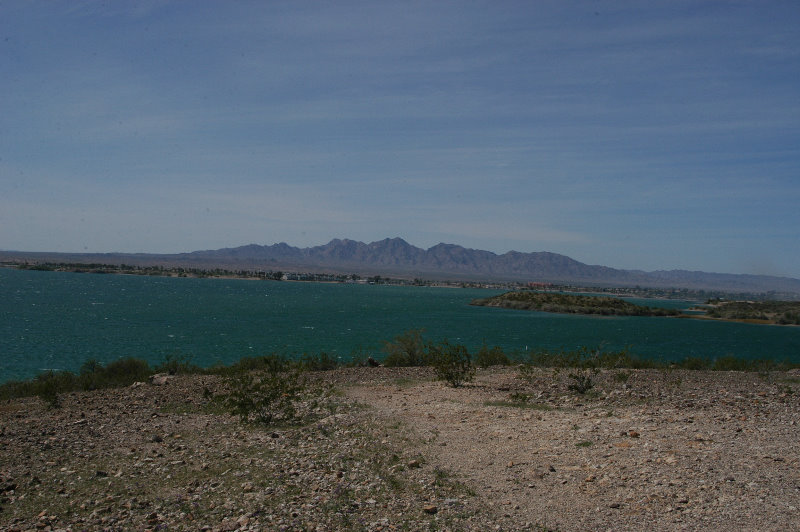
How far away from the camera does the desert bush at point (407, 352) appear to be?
25.5 metres

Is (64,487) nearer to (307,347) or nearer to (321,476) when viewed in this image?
(321,476)

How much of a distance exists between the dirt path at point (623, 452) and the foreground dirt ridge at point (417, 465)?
0.12ft

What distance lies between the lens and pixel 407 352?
26.1 meters

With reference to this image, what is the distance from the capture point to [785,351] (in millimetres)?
50219

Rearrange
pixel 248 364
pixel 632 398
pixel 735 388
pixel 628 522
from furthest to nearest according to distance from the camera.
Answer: pixel 248 364 < pixel 735 388 < pixel 632 398 < pixel 628 522

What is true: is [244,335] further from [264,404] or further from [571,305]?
[571,305]

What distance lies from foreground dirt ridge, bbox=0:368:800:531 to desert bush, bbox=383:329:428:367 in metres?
9.46

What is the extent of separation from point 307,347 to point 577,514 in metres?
31.8

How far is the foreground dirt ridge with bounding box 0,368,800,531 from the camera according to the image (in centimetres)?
784

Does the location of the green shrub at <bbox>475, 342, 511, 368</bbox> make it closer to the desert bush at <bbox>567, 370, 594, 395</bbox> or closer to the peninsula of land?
the desert bush at <bbox>567, 370, 594, 395</bbox>

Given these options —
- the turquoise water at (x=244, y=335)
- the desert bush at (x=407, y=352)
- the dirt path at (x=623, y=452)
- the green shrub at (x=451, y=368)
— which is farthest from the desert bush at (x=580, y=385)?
the desert bush at (x=407, y=352)

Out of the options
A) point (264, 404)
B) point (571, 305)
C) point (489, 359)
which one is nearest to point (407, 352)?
point (489, 359)

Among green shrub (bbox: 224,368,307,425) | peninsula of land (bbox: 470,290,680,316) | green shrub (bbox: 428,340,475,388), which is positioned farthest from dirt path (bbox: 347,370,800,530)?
peninsula of land (bbox: 470,290,680,316)

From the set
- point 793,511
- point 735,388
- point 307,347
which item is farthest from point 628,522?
point 307,347
